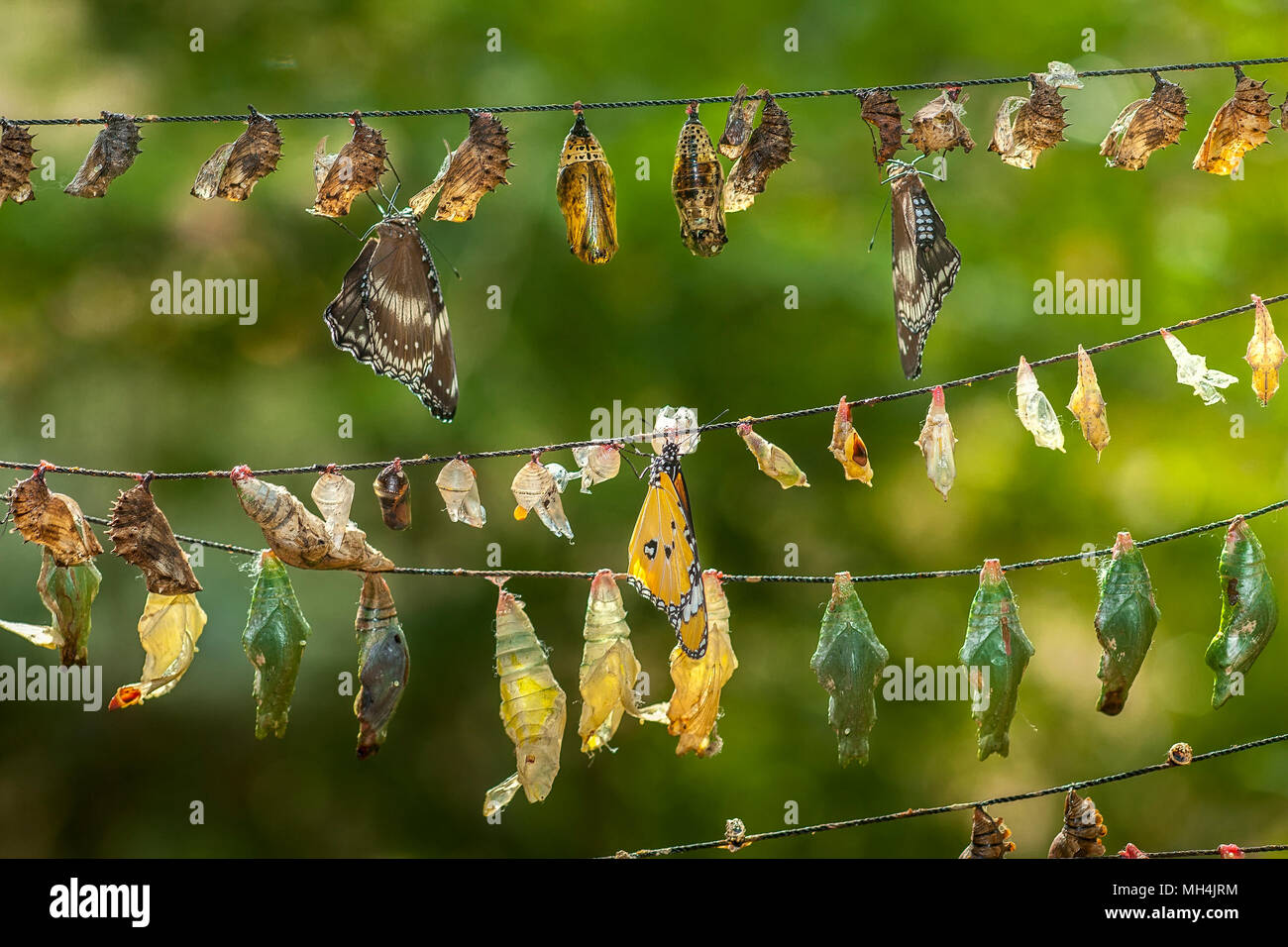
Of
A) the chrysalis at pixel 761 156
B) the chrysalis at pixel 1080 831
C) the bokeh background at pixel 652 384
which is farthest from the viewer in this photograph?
Result: the bokeh background at pixel 652 384

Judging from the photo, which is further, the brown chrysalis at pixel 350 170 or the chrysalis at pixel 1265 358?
the chrysalis at pixel 1265 358

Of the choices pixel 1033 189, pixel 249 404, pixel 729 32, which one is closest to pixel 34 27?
pixel 249 404

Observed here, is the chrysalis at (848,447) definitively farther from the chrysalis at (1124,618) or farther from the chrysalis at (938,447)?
the chrysalis at (1124,618)

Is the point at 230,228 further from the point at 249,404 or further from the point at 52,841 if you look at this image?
the point at 52,841

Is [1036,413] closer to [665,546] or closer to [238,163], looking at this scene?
[665,546]

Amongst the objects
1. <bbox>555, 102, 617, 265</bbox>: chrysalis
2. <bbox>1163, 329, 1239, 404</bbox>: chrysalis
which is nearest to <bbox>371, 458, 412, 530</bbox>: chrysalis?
<bbox>555, 102, 617, 265</bbox>: chrysalis

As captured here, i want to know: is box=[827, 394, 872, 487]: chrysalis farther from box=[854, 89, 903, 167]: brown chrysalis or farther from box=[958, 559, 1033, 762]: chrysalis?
box=[854, 89, 903, 167]: brown chrysalis

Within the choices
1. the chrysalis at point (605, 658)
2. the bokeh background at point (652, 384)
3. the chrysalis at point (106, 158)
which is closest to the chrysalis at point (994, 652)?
the chrysalis at point (605, 658)
